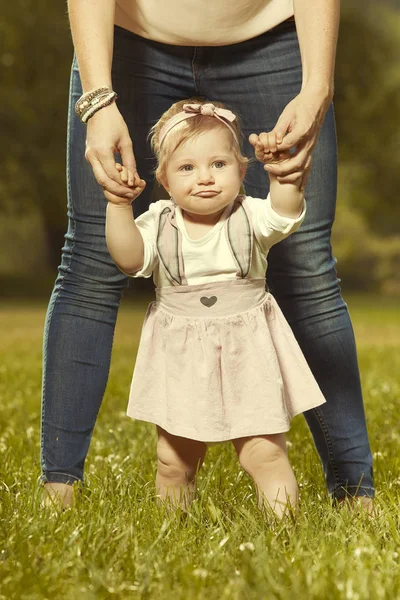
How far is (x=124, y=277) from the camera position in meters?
3.43

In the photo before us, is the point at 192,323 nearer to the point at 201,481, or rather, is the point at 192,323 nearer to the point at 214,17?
the point at 201,481

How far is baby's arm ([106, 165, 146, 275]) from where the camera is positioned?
2.89 meters

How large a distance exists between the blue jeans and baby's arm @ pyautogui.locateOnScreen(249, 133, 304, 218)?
53 cm

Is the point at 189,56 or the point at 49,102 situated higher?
the point at 49,102

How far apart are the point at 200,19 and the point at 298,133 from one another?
0.71 m

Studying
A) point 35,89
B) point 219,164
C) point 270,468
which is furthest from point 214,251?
point 35,89

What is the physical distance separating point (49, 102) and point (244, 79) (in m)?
19.9

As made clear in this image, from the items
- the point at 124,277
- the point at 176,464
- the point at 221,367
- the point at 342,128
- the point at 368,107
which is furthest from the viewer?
the point at 342,128

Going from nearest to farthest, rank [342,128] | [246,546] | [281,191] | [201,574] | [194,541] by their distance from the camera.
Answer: [201,574], [246,546], [194,541], [281,191], [342,128]

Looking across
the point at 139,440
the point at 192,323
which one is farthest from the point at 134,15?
the point at 139,440

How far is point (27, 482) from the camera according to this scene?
354cm

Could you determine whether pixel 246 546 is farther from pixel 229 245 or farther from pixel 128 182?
pixel 128 182

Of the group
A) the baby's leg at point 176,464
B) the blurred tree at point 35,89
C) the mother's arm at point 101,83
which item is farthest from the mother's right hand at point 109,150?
the blurred tree at point 35,89

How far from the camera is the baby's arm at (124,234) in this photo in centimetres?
289
